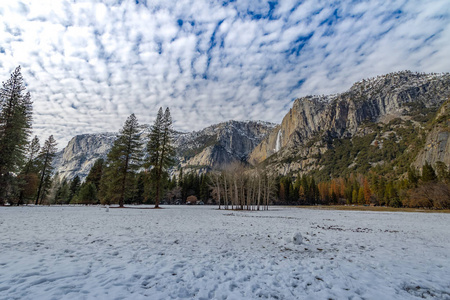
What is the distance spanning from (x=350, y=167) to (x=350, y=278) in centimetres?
16498

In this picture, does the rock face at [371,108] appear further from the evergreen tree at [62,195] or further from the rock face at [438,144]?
the evergreen tree at [62,195]

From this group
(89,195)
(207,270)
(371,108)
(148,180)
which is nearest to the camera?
(207,270)

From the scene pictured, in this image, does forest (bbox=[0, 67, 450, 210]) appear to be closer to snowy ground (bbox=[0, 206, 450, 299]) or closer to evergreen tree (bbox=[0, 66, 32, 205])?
evergreen tree (bbox=[0, 66, 32, 205])

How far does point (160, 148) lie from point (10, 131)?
55.6 feet

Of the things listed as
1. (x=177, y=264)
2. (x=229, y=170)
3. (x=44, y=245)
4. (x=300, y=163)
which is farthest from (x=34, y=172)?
(x=300, y=163)

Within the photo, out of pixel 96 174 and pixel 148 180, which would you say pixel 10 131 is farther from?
pixel 96 174

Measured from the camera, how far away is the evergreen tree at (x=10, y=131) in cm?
2341

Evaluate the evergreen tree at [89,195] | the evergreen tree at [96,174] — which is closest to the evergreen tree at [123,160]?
the evergreen tree at [89,195]

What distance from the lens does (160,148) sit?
30.8 meters

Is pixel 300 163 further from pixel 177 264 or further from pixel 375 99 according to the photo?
pixel 177 264

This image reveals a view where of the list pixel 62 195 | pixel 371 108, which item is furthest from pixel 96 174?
pixel 371 108

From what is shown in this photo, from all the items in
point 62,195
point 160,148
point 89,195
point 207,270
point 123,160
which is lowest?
point 207,270

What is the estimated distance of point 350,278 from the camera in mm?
4691

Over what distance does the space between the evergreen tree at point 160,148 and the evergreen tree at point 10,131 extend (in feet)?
49.4
